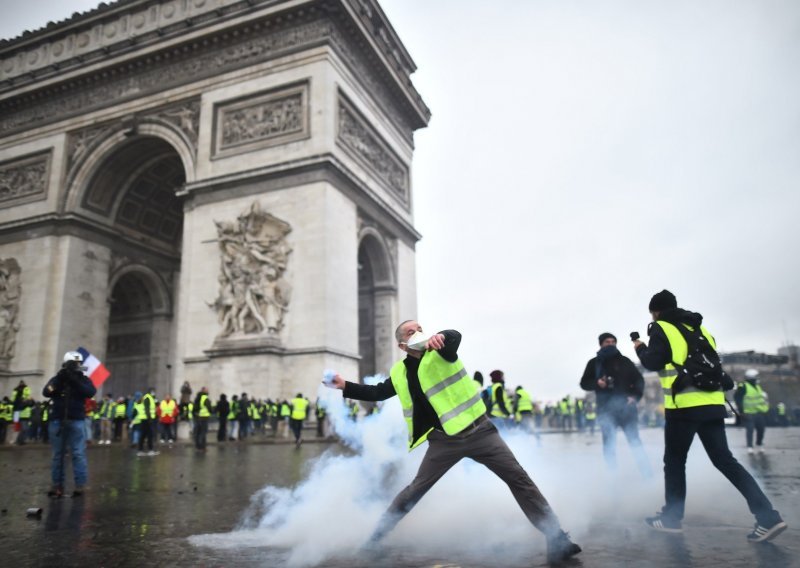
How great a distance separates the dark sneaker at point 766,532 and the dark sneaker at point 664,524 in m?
0.44

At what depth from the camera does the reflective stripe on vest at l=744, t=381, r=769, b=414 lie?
37.2ft

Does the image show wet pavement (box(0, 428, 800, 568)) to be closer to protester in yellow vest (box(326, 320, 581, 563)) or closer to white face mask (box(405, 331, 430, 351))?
protester in yellow vest (box(326, 320, 581, 563))

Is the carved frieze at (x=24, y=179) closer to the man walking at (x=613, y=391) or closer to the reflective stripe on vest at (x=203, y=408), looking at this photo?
the reflective stripe on vest at (x=203, y=408)

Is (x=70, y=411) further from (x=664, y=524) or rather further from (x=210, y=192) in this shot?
(x=210, y=192)

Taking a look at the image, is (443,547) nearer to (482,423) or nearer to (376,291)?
(482,423)

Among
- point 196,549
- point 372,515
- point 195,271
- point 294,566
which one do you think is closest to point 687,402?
point 372,515

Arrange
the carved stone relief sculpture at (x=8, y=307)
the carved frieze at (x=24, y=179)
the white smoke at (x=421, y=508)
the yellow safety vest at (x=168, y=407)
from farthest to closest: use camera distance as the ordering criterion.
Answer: the carved frieze at (x=24, y=179) < the carved stone relief sculpture at (x=8, y=307) < the yellow safety vest at (x=168, y=407) < the white smoke at (x=421, y=508)

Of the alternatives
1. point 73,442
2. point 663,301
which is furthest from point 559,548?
A: point 73,442

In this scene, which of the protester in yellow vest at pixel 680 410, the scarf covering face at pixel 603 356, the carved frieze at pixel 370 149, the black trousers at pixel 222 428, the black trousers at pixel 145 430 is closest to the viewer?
the protester in yellow vest at pixel 680 410

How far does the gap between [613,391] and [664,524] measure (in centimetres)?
276

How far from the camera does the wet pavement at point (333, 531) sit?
11.5 ft

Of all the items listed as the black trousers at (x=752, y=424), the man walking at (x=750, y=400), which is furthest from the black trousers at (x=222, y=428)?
the black trousers at (x=752, y=424)

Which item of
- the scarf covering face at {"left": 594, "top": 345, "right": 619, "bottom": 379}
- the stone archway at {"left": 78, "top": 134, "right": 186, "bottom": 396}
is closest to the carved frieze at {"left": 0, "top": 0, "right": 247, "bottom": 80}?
the stone archway at {"left": 78, "top": 134, "right": 186, "bottom": 396}

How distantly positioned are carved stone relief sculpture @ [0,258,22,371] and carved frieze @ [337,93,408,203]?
13.8 meters
